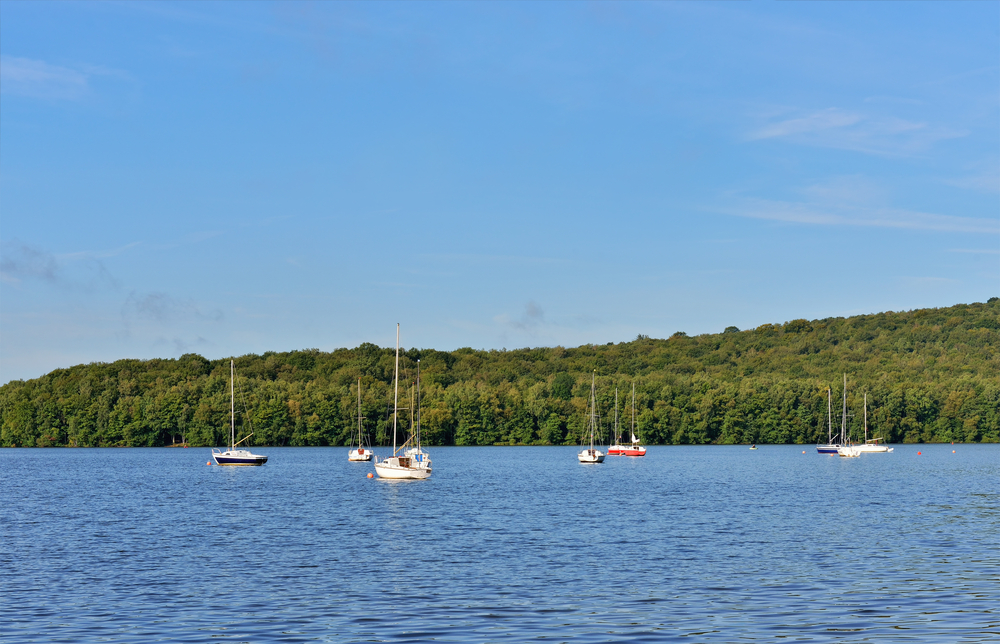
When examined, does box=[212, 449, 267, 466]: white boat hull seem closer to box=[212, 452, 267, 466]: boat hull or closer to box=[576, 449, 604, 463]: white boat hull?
box=[212, 452, 267, 466]: boat hull

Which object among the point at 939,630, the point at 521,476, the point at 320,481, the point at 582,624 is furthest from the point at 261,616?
the point at 521,476

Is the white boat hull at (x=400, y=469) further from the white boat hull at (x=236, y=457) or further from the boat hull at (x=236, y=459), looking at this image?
the white boat hull at (x=236, y=457)

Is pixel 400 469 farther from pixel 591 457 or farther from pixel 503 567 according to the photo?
pixel 503 567

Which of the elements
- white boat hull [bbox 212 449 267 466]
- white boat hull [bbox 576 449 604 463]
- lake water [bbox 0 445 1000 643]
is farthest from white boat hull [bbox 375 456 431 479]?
white boat hull [bbox 576 449 604 463]

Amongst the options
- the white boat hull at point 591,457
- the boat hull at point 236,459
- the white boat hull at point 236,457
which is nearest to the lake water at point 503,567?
the boat hull at point 236,459

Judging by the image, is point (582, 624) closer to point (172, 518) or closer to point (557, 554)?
point (557, 554)

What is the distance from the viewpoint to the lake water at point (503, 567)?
25.1 metres

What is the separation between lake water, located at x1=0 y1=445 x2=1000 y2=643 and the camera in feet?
82.4

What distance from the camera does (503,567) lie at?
3562 centimetres

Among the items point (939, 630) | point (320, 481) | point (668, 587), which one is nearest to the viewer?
point (939, 630)

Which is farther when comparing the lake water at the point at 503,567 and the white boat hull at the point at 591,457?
the white boat hull at the point at 591,457

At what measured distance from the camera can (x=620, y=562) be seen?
3669 centimetres

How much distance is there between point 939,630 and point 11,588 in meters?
25.5

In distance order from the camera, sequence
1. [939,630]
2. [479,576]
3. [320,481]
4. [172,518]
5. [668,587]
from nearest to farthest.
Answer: [939,630]
[668,587]
[479,576]
[172,518]
[320,481]
